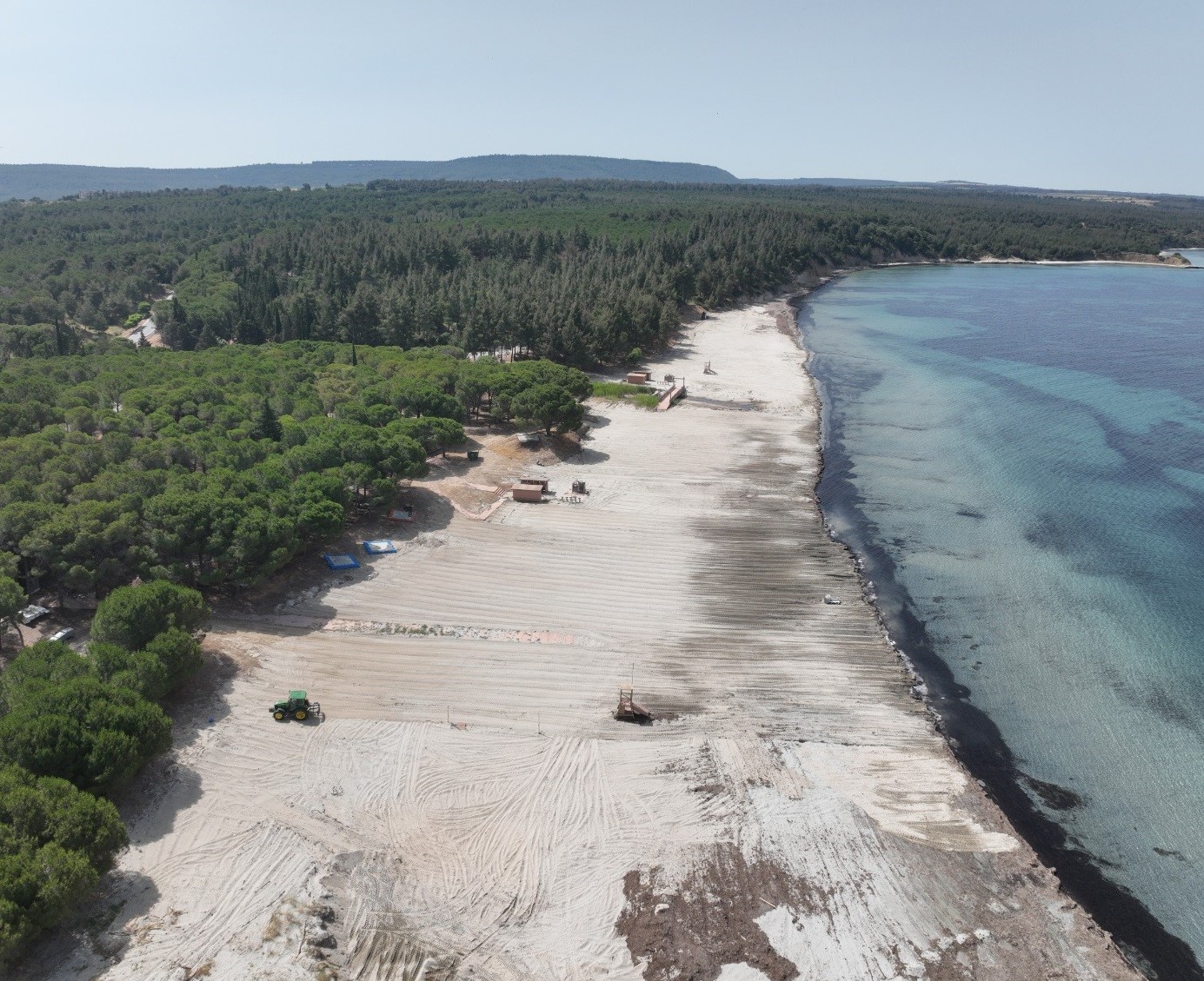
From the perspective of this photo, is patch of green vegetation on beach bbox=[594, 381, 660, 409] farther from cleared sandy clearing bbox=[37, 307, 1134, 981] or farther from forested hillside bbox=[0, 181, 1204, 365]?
cleared sandy clearing bbox=[37, 307, 1134, 981]

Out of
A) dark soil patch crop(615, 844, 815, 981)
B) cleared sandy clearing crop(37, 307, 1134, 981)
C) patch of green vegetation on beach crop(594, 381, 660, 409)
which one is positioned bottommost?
dark soil patch crop(615, 844, 815, 981)

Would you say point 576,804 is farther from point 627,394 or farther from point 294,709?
point 627,394

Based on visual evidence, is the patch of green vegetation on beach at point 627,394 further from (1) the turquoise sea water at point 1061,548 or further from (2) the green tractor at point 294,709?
(2) the green tractor at point 294,709

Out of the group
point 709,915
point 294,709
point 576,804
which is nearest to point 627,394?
point 294,709

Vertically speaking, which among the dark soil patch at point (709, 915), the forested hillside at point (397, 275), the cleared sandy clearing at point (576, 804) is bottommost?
the dark soil patch at point (709, 915)

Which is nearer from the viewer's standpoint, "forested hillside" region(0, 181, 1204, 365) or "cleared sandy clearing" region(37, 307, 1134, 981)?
"cleared sandy clearing" region(37, 307, 1134, 981)

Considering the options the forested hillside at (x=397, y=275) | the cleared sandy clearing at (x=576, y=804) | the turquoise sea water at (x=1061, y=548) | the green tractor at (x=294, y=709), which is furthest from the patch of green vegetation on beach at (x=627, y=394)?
the green tractor at (x=294, y=709)

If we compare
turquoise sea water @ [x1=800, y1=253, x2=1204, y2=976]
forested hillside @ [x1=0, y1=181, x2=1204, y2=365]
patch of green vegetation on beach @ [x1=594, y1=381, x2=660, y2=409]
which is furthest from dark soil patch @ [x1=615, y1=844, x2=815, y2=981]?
forested hillside @ [x1=0, y1=181, x2=1204, y2=365]
